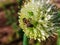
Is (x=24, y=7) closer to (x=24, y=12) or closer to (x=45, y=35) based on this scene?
(x=24, y=12)

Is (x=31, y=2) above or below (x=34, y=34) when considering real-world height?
above

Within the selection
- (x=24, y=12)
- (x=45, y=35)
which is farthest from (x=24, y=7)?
(x=45, y=35)

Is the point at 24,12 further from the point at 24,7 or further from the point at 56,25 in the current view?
the point at 56,25

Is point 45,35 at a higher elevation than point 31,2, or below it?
below

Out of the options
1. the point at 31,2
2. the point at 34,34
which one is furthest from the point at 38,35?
the point at 31,2

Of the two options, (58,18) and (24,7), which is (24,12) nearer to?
(24,7)
